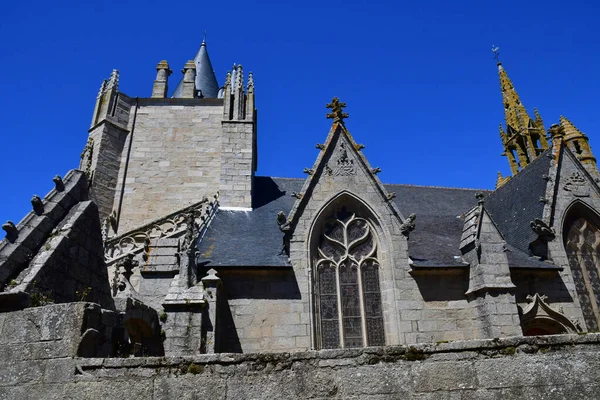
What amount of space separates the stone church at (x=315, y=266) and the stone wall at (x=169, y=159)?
73.5 inches

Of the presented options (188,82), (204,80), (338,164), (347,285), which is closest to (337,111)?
(338,164)

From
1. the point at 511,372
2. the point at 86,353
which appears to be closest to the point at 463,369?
the point at 511,372

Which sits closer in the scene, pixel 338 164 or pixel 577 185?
pixel 338 164

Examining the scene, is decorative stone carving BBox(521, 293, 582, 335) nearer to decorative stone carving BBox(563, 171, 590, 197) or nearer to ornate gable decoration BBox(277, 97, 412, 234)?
ornate gable decoration BBox(277, 97, 412, 234)

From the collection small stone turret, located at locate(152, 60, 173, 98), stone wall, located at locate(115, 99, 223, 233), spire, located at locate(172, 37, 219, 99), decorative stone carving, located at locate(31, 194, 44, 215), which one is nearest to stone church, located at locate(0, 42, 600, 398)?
decorative stone carving, located at locate(31, 194, 44, 215)

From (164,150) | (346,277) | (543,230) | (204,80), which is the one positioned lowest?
(346,277)

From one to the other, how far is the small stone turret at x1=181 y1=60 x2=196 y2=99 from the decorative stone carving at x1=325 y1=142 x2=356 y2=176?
11017 millimetres

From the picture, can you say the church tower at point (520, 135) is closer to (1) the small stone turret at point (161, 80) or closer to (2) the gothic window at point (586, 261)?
(2) the gothic window at point (586, 261)

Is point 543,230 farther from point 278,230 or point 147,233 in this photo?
point 147,233

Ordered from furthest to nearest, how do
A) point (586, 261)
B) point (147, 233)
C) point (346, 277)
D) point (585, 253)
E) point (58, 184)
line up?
point (147, 233) < point (585, 253) < point (586, 261) < point (346, 277) < point (58, 184)

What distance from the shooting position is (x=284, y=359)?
384 centimetres

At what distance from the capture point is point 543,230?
445 inches

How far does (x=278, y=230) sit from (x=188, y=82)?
1182 cm

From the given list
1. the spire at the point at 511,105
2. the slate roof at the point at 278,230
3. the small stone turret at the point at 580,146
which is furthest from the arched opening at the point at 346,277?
the spire at the point at 511,105
